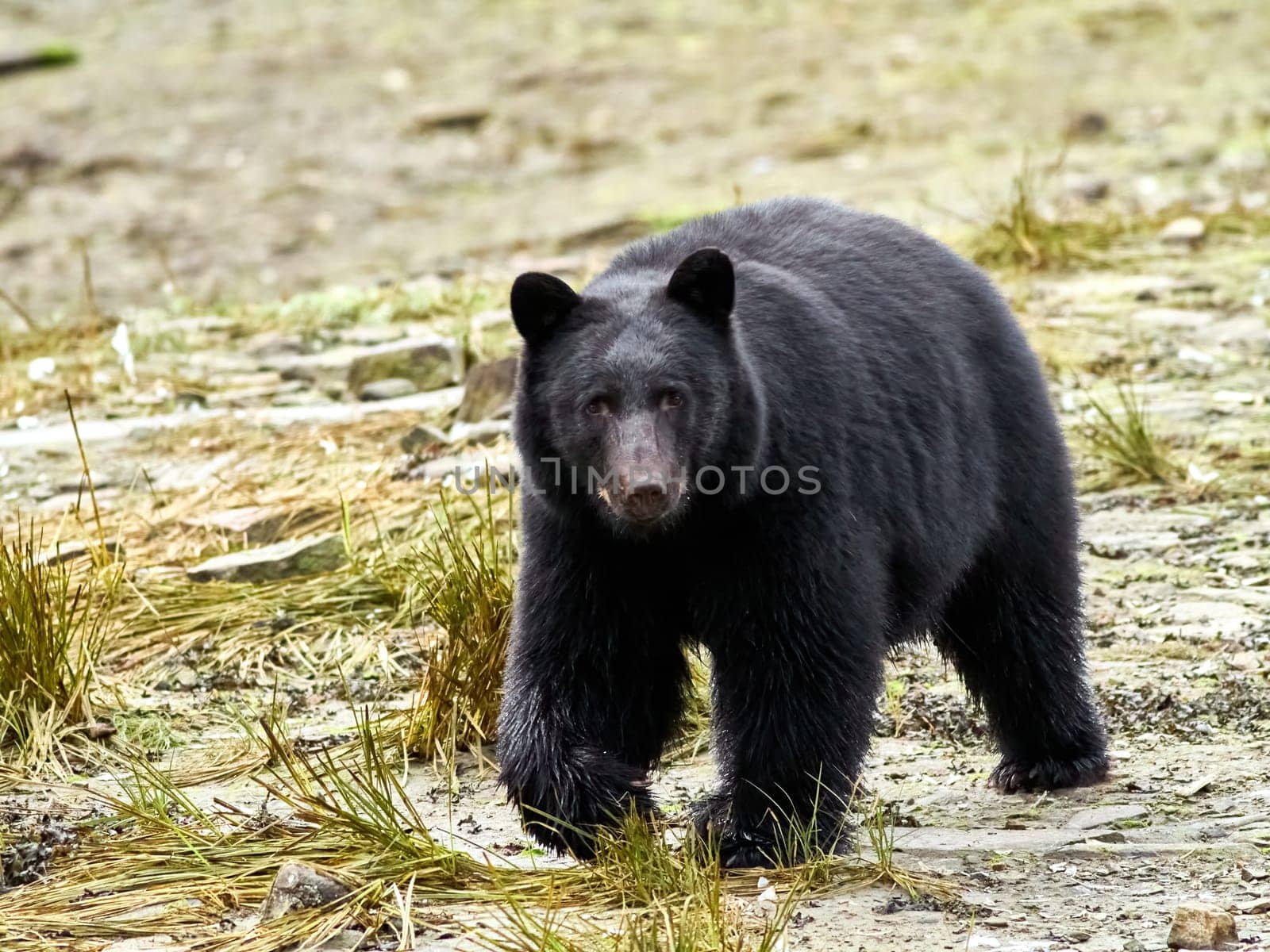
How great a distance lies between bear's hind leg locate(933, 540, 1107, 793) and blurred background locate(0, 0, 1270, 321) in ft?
21.8

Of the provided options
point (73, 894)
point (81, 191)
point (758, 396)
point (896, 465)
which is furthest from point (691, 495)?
point (81, 191)

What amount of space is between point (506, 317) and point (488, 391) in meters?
2.03

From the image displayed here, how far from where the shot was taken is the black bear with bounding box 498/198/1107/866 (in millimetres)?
4547

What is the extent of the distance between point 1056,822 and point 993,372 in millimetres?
1324

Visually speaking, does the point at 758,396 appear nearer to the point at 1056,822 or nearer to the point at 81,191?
the point at 1056,822

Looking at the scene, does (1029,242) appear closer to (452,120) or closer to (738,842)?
(738,842)

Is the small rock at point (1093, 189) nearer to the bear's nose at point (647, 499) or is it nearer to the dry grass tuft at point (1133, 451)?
the dry grass tuft at point (1133, 451)

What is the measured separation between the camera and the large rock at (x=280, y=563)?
22.6 ft

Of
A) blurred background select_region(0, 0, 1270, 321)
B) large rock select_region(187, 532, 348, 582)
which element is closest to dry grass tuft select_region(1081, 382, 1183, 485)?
large rock select_region(187, 532, 348, 582)

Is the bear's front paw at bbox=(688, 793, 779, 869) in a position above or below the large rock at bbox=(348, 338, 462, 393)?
below

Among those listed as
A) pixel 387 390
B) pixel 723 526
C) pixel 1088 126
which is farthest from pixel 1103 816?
pixel 1088 126

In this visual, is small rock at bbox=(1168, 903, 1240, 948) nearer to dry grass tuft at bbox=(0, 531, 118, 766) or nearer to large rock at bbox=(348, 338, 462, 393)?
dry grass tuft at bbox=(0, 531, 118, 766)

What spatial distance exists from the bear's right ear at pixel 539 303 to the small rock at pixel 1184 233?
7164 millimetres

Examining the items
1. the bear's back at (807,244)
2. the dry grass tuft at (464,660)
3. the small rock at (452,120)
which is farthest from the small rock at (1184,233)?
the small rock at (452,120)
